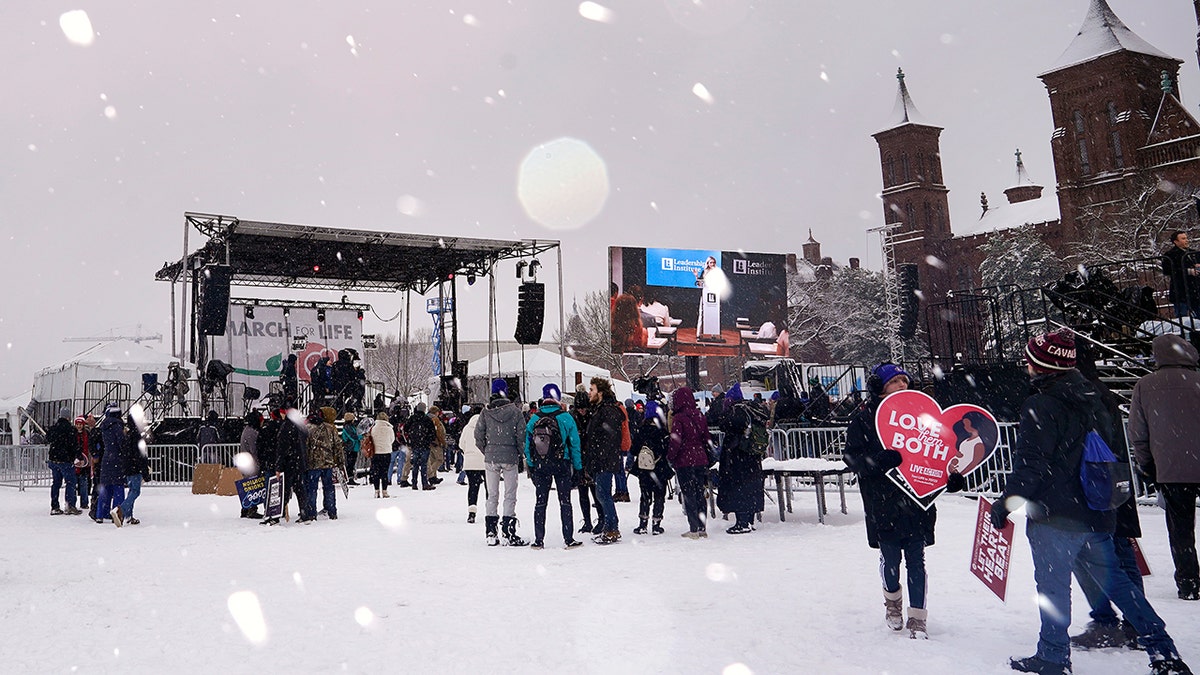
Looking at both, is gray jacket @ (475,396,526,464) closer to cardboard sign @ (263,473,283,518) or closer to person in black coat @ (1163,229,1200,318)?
cardboard sign @ (263,473,283,518)

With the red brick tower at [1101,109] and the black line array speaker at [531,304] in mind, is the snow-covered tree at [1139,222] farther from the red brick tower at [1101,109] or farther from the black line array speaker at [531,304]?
the black line array speaker at [531,304]

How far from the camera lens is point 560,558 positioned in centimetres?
812

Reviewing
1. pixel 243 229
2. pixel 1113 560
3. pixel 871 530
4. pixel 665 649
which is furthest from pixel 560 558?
pixel 243 229

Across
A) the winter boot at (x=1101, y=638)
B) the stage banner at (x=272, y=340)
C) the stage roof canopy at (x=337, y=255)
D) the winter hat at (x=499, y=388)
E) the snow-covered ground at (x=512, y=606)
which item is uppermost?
the stage roof canopy at (x=337, y=255)

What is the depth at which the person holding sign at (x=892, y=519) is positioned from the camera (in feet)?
15.4

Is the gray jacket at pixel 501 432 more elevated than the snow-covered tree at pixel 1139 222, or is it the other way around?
the snow-covered tree at pixel 1139 222

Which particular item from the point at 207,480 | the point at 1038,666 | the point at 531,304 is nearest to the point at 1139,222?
the point at 531,304

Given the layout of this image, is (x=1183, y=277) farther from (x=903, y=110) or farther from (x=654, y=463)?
(x=903, y=110)

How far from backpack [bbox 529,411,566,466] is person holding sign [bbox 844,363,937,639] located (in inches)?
164

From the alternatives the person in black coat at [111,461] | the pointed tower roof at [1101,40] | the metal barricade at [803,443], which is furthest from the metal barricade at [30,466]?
the pointed tower roof at [1101,40]

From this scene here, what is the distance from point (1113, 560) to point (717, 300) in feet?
98.6

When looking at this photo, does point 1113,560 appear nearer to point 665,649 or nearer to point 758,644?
point 758,644

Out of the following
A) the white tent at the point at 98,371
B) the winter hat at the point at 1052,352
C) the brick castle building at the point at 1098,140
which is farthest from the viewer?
the brick castle building at the point at 1098,140

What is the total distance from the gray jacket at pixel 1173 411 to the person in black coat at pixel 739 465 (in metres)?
4.52
